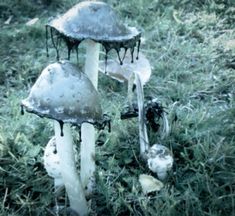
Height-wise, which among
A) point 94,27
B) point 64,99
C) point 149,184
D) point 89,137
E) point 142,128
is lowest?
point 149,184

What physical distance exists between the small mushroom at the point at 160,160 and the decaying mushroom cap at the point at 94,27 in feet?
2.11

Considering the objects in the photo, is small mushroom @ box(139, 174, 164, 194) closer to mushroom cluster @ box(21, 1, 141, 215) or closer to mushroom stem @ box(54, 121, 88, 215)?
mushroom stem @ box(54, 121, 88, 215)

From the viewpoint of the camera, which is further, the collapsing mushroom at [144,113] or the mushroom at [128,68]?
the mushroom at [128,68]

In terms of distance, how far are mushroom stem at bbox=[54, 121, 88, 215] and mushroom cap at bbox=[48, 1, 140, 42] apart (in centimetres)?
38

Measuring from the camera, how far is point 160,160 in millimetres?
2539

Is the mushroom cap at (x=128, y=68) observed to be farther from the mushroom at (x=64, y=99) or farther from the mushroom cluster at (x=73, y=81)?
the mushroom at (x=64, y=99)

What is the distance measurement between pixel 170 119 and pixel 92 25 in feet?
3.61

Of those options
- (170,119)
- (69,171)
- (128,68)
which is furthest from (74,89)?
(128,68)

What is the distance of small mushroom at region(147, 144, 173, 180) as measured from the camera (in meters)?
2.54

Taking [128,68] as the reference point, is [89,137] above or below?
above

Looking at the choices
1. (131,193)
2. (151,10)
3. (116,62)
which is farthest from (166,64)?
(131,193)

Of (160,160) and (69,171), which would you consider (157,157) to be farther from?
(69,171)

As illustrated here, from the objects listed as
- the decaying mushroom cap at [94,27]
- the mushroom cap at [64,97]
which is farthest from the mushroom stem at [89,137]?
the mushroom cap at [64,97]

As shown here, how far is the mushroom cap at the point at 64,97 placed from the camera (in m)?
1.95
